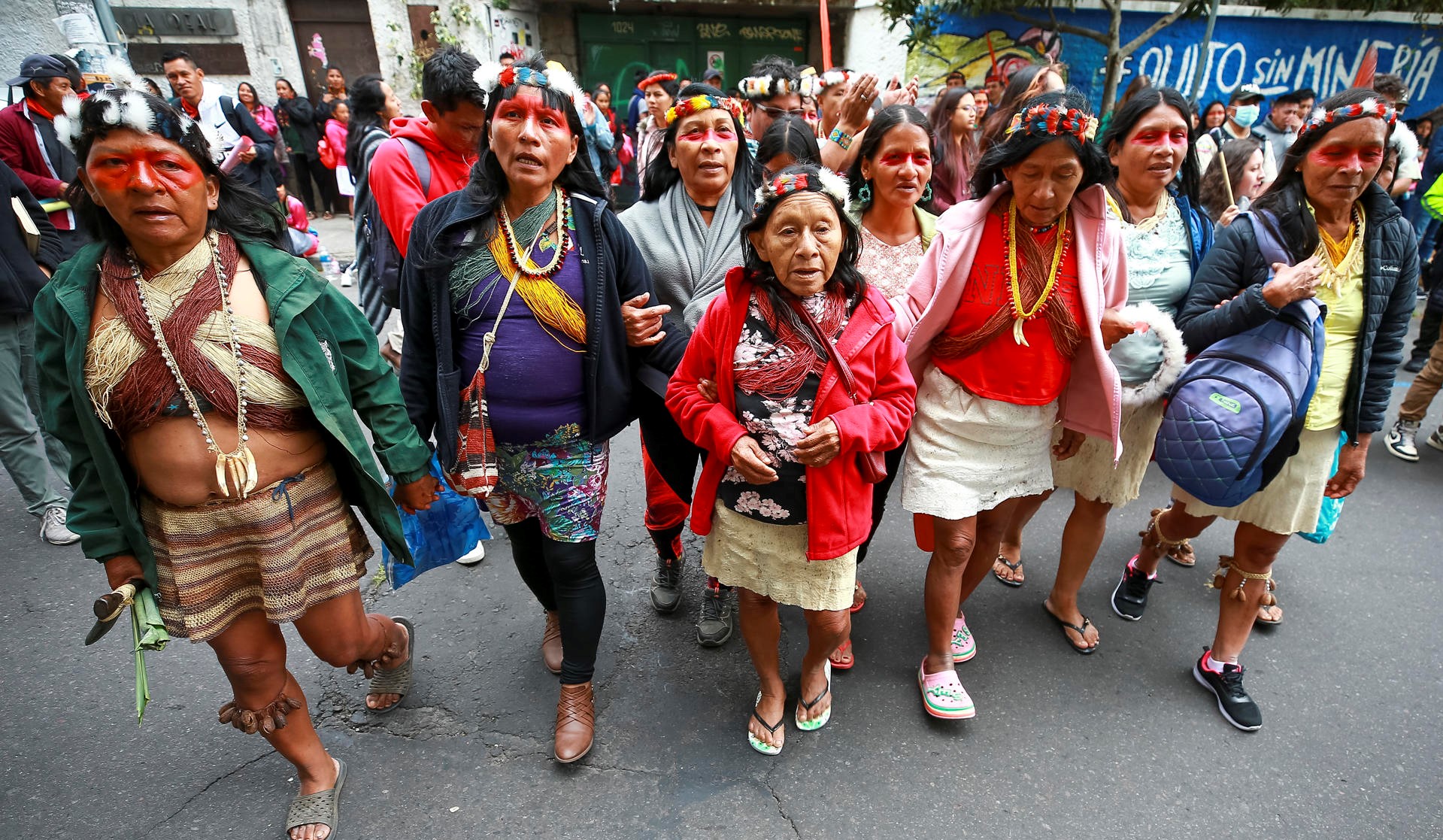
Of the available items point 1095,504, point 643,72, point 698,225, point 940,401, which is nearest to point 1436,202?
point 1095,504

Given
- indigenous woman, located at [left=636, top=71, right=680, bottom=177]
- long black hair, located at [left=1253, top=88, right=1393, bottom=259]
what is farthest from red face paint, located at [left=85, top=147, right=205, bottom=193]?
long black hair, located at [left=1253, top=88, right=1393, bottom=259]

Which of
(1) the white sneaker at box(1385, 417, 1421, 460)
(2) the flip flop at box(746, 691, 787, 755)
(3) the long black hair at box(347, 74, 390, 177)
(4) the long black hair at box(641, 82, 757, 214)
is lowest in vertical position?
(1) the white sneaker at box(1385, 417, 1421, 460)

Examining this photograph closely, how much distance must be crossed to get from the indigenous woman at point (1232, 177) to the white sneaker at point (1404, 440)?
6.17 feet

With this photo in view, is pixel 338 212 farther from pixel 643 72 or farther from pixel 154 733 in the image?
pixel 154 733

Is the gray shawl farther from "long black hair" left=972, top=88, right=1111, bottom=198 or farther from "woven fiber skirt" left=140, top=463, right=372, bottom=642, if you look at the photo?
"woven fiber skirt" left=140, top=463, right=372, bottom=642

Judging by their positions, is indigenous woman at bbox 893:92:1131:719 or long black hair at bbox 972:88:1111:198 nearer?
long black hair at bbox 972:88:1111:198

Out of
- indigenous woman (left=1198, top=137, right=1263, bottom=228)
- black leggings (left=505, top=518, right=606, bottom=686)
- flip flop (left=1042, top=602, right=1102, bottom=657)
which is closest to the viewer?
black leggings (left=505, top=518, right=606, bottom=686)

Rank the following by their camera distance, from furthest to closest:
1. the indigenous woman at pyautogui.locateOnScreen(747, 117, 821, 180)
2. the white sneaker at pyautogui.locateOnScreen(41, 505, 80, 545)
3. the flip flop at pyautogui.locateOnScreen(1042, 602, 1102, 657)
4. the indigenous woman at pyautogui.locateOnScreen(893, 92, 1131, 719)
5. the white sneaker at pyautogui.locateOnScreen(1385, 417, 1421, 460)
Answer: the white sneaker at pyautogui.locateOnScreen(1385, 417, 1421, 460) < the white sneaker at pyautogui.locateOnScreen(41, 505, 80, 545) < the indigenous woman at pyautogui.locateOnScreen(747, 117, 821, 180) < the flip flop at pyautogui.locateOnScreen(1042, 602, 1102, 657) < the indigenous woman at pyautogui.locateOnScreen(893, 92, 1131, 719)

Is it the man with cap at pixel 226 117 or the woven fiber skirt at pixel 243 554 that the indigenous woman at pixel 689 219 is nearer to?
the woven fiber skirt at pixel 243 554

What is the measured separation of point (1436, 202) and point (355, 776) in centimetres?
537

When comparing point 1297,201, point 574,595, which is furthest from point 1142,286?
point 574,595

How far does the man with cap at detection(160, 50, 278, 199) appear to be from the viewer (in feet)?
18.2

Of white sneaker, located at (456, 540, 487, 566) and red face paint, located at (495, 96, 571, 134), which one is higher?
red face paint, located at (495, 96, 571, 134)

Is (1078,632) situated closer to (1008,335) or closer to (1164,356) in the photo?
(1164,356)
